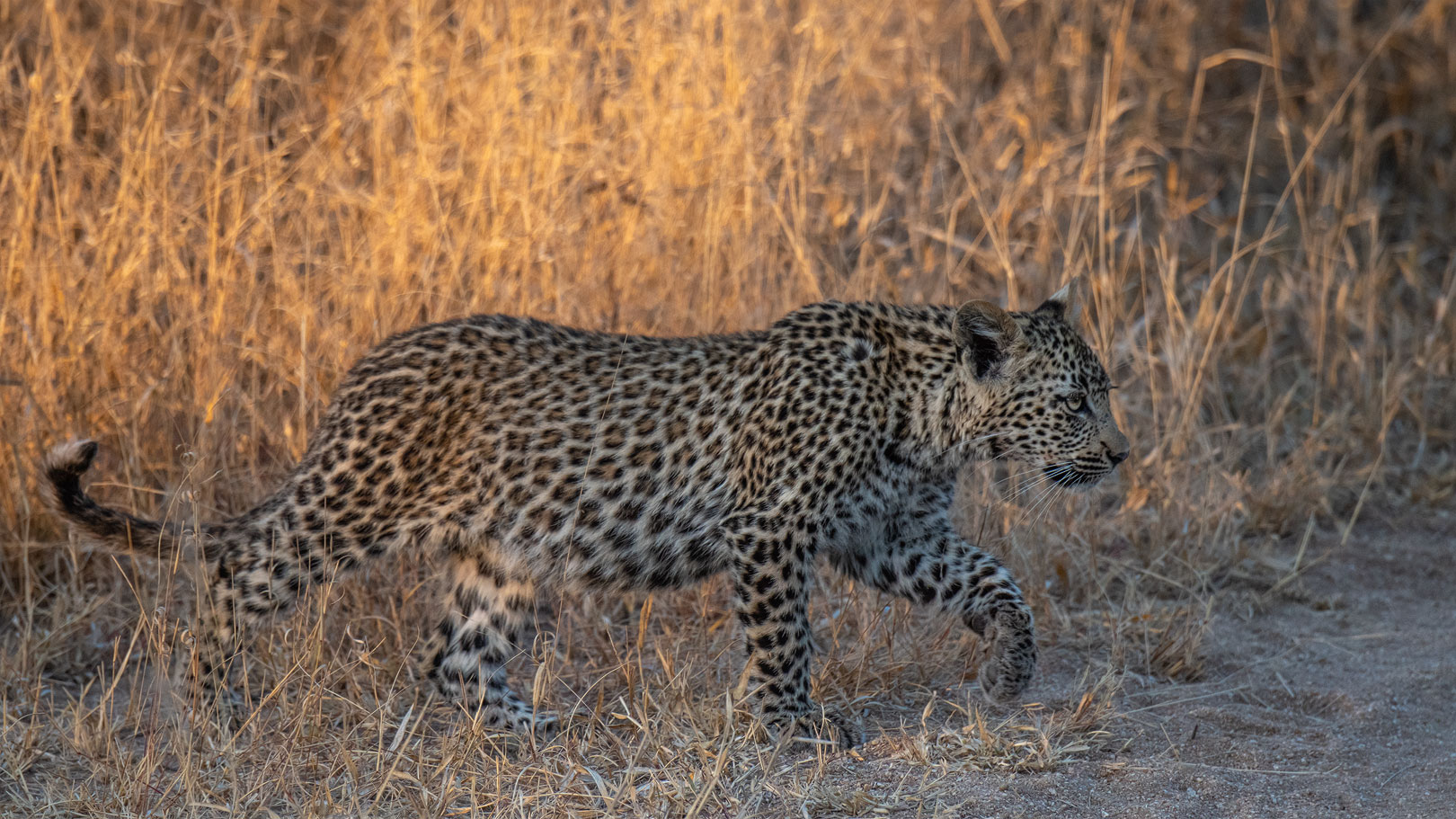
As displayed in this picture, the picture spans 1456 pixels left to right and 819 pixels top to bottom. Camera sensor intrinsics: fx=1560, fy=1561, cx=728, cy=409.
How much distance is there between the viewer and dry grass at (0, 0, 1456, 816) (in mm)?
4566

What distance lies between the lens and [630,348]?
5180mm

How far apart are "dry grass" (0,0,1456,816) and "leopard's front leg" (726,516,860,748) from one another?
0.49 feet

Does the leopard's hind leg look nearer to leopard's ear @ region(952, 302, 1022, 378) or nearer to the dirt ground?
the dirt ground

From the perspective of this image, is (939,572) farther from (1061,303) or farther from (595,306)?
(595,306)

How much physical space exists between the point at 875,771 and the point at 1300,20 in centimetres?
787

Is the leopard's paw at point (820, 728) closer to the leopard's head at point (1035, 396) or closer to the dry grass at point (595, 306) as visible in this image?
the dry grass at point (595, 306)

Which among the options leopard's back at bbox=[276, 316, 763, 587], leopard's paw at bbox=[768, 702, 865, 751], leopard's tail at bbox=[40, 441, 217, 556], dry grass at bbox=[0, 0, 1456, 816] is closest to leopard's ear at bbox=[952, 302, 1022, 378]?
leopard's back at bbox=[276, 316, 763, 587]

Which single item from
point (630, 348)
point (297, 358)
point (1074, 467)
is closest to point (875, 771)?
point (1074, 467)

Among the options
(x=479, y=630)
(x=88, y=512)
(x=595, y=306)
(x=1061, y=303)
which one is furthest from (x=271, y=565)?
(x=1061, y=303)

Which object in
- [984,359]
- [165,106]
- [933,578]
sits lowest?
[933,578]

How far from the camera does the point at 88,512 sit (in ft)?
16.4

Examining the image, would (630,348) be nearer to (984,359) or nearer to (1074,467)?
(984,359)

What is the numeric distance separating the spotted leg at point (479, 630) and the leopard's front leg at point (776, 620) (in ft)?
2.93

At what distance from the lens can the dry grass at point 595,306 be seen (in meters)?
4.57
